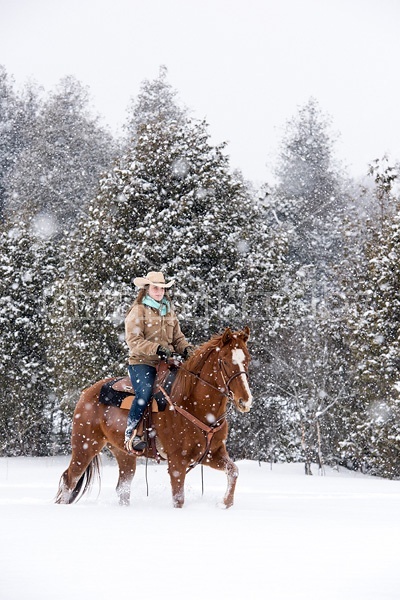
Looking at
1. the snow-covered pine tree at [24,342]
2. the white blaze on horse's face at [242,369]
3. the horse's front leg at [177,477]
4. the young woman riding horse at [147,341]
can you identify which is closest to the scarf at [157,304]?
the young woman riding horse at [147,341]

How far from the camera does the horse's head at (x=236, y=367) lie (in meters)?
8.60

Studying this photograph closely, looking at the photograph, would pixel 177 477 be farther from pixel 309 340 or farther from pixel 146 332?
pixel 309 340

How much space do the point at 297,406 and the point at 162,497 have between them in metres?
13.8

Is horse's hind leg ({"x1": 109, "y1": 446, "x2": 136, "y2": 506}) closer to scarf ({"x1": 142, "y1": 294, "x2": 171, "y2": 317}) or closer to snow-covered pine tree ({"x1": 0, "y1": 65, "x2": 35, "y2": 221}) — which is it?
scarf ({"x1": 142, "y1": 294, "x2": 171, "y2": 317})

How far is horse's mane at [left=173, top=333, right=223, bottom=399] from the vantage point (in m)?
9.31

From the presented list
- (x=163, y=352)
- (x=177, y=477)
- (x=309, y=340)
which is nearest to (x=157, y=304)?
(x=163, y=352)

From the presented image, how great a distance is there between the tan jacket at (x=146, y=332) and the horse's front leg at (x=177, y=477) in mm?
1264

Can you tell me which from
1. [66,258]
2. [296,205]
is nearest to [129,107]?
[296,205]

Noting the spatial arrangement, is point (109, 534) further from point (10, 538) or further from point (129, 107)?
point (129, 107)

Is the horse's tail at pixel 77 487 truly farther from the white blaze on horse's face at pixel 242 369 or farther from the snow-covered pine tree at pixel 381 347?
the snow-covered pine tree at pixel 381 347

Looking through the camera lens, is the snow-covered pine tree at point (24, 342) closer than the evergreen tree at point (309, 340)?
No

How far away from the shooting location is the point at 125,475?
1002cm

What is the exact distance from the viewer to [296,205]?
37062 millimetres

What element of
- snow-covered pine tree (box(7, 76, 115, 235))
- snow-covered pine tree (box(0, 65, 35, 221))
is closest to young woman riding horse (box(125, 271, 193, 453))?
snow-covered pine tree (box(7, 76, 115, 235))
